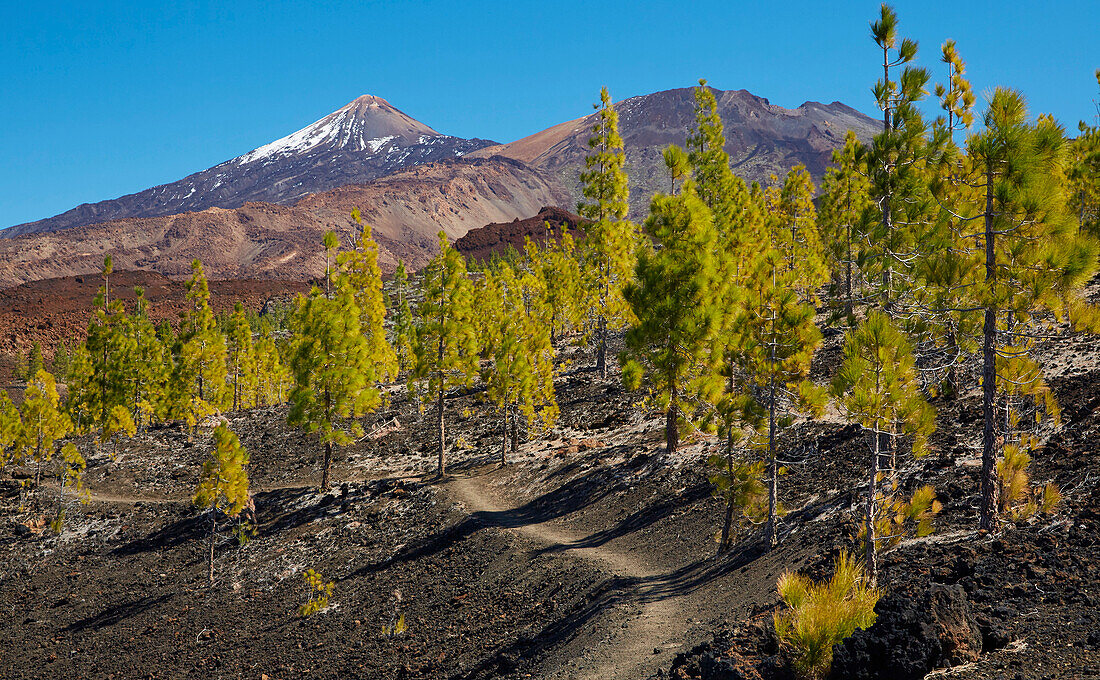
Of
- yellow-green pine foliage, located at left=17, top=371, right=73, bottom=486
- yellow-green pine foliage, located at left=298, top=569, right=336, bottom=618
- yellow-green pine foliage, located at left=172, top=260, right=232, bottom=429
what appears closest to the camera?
yellow-green pine foliage, located at left=298, top=569, right=336, bottom=618

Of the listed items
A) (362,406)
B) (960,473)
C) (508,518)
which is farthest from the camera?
(362,406)

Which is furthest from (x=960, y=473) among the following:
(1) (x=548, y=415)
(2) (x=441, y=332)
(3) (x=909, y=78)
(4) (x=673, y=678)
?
(2) (x=441, y=332)

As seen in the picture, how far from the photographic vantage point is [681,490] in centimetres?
A: 1923

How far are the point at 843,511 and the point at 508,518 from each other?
10.6 m

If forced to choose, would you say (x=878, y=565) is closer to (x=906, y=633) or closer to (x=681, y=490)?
(x=906, y=633)

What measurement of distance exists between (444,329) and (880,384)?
18.5 metres

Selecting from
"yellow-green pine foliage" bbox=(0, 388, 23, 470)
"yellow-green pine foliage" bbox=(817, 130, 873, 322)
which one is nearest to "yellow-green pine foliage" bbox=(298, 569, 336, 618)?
"yellow-green pine foliage" bbox=(0, 388, 23, 470)

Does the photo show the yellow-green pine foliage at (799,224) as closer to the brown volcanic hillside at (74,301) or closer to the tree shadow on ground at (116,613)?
the tree shadow on ground at (116,613)

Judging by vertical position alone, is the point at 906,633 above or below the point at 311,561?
above

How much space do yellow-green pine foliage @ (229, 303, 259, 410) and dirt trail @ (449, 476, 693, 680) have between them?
114ft

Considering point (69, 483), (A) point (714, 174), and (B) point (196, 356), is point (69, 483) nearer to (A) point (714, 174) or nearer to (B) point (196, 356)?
(B) point (196, 356)

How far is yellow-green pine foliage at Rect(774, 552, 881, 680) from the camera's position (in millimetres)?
7074

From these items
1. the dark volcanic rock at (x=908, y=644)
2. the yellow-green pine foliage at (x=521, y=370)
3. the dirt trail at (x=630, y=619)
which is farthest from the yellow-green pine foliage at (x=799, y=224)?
the dark volcanic rock at (x=908, y=644)

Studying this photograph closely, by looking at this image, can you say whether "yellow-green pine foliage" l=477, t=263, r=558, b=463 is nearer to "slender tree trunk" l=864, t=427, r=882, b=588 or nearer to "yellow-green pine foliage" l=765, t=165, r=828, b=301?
"slender tree trunk" l=864, t=427, r=882, b=588
